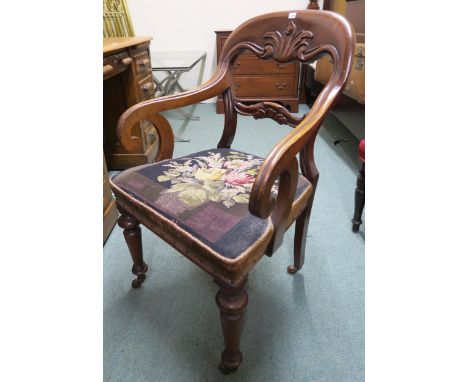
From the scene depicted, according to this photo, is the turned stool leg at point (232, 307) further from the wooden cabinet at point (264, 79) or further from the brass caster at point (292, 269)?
the wooden cabinet at point (264, 79)

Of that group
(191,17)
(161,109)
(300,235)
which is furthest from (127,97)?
(191,17)

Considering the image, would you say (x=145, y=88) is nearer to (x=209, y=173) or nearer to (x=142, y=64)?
(x=142, y=64)

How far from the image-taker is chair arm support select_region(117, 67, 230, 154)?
0.90 meters

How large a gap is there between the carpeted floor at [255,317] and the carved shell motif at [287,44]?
0.84m

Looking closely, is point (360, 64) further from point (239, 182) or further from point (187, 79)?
point (187, 79)

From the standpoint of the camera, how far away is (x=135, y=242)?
1.09 metres

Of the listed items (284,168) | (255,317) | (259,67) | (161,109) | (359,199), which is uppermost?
(259,67)

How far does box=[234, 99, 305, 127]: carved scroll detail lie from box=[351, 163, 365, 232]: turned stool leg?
1.79ft

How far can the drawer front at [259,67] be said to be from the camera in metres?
3.15

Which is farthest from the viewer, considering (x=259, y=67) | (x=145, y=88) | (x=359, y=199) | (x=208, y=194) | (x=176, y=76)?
(x=259, y=67)

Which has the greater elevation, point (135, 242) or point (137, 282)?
point (135, 242)

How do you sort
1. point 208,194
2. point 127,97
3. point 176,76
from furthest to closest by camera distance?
point 176,76
point 127,97
point 208,194

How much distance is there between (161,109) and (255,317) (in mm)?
805

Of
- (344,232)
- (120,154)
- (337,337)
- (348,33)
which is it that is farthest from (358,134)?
(120,154)
